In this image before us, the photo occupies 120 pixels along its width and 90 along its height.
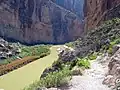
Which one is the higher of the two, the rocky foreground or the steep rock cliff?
the rocky foreground

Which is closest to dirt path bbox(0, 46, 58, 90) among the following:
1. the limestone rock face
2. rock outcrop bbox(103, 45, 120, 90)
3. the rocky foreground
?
the rocky foreground

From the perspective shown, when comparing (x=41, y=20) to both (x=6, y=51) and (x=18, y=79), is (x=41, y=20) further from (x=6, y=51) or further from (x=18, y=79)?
(x=18, y=79)

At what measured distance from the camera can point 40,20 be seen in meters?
143

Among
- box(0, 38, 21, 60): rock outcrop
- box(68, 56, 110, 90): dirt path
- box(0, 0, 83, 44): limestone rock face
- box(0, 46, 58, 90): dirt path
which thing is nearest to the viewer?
box(68, 56, 110, 90): dirt path

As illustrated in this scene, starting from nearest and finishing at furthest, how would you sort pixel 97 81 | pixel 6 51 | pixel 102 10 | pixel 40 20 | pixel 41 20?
pixel 97 81, pixel 102 10, pixel 6 51, pixel 40 20, pixel 41 20

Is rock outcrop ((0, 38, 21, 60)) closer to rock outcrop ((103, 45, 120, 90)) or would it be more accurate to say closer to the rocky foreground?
the rocky foreground

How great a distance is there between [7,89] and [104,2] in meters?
28.7

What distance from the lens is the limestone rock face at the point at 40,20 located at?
423 feet

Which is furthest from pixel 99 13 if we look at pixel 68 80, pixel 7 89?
pixel 68 80

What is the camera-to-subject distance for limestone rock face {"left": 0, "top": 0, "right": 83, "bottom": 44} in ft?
423

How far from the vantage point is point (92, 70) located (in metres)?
19.9

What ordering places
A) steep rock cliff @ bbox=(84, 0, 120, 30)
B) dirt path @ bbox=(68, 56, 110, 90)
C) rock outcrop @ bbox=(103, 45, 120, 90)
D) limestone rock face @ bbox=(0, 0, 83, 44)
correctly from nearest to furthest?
rock outcrop @ bbox=(103, 45, 120, 90) < dirt path @ bbox=(68, 56, 110, 90) < steep rock cliff @ bbox=(84, 0, 120, 30) < limestone rock face @ bbox=(0, 0, 83, 44)

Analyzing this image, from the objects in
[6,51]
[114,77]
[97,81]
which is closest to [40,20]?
[6,51]

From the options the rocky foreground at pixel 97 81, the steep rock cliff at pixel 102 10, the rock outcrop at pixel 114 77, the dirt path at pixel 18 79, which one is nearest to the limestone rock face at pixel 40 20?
the steep rock cliff at pixel 102 10
